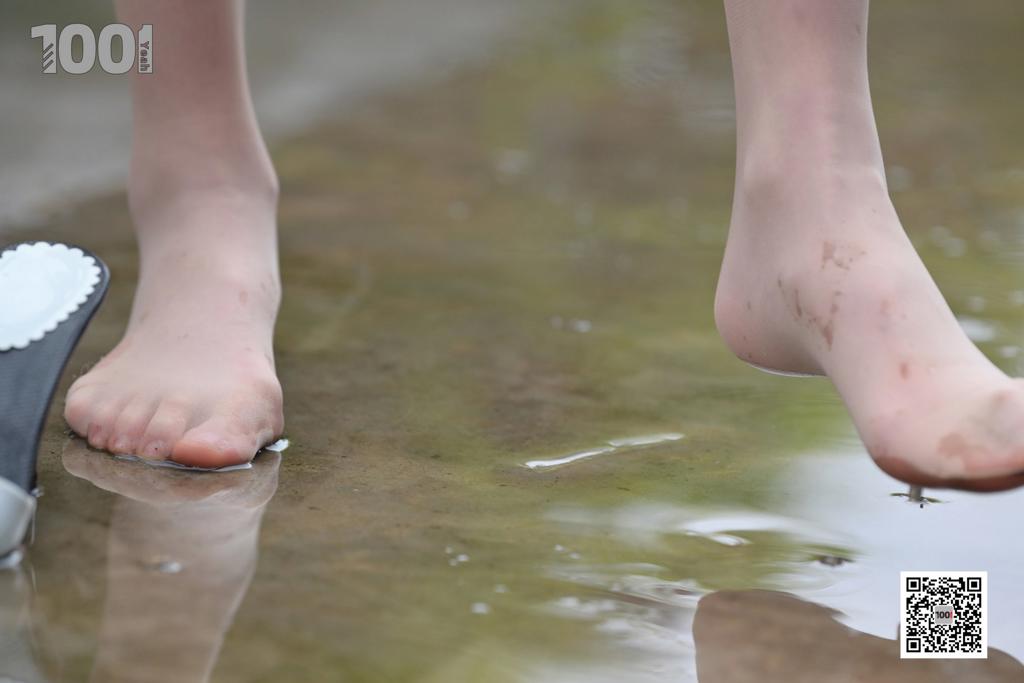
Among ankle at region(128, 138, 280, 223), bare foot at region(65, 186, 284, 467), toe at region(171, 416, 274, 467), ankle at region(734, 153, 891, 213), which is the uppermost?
ankle at region(734, 153, 891, 213)

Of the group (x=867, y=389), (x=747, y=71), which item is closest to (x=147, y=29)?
(x=747, y=71)

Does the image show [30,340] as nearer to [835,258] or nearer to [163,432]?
[163,432]

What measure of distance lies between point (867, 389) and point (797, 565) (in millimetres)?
141

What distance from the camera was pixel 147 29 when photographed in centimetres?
114

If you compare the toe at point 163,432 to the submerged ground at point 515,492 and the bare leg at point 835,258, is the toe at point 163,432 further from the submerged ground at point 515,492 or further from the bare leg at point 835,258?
the bare leg at point 835,258

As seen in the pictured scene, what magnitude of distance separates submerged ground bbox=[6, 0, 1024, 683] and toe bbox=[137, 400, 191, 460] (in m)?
0.02

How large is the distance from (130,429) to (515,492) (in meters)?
0.32

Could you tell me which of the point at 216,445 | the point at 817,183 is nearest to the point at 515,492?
the point at 216,445

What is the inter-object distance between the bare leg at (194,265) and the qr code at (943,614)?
0.51 metres

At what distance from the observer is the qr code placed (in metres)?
0.76

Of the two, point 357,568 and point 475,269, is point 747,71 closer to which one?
point 357,568
